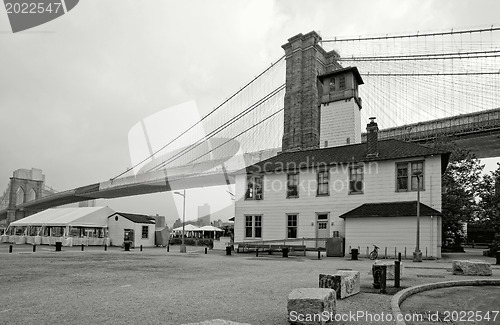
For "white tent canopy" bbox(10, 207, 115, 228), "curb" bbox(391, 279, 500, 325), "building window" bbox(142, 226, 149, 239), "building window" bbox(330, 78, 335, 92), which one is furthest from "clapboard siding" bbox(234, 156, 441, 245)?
"white tent canopy" bbox(10, 207, 115, 228)

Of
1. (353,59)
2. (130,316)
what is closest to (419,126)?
(353,59)

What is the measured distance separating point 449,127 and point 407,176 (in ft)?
95.0

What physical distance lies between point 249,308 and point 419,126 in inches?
2142

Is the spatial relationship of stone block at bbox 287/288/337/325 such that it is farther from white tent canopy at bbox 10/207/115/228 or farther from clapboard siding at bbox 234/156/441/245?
white tent canopy at bbox 10/207/115/228

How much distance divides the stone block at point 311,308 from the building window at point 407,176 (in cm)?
2165

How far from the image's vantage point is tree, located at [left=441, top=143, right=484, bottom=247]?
34.1 metres

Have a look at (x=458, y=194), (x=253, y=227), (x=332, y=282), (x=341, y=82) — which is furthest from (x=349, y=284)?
(x=341, y=82)

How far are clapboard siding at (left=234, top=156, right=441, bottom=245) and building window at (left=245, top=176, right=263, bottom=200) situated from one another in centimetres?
37

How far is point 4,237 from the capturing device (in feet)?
159

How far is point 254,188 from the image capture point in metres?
34.0

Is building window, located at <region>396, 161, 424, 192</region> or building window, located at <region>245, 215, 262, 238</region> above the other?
building window, located at <region>396, 161, 424, 192</region>


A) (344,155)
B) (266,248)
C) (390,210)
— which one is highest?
(344,155)

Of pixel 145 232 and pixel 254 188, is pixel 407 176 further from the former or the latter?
pixel 145 232

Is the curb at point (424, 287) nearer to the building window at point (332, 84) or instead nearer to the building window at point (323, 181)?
the building window at point (323, 181)
